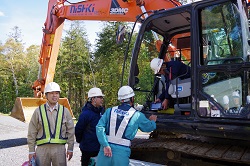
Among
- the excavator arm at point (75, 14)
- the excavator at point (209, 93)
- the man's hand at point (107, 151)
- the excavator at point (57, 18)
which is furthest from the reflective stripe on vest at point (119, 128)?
the excavator at point (57, 18)

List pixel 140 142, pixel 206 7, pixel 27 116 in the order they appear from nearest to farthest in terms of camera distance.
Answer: pixel 206 7 < pixel 140 142 < pixel 27 116

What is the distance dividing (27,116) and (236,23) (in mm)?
6758

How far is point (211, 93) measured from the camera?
3.43 meters

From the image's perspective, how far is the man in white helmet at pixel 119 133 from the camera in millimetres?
3631

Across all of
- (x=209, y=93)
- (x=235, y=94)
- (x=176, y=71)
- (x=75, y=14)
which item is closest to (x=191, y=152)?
(x=209, y=93)

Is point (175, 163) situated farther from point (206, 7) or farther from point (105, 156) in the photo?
point (206, 7)

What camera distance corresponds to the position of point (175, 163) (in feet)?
12.9

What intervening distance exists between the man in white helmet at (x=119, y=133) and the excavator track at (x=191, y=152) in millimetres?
428

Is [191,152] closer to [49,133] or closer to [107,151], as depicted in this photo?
Result: [107,151]

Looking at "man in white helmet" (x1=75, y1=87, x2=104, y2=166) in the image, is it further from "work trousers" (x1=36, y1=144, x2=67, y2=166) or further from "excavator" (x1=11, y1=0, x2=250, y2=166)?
"excavator" (x1=11, y1=0, x2=250, y2=166)

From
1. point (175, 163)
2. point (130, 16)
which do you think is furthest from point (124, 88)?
point (130, 16)

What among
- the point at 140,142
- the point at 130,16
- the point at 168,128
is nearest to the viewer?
the point at 168,128

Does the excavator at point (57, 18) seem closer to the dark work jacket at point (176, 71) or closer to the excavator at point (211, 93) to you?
the dark work jacket at point (176, 71)

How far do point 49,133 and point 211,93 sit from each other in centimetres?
214
